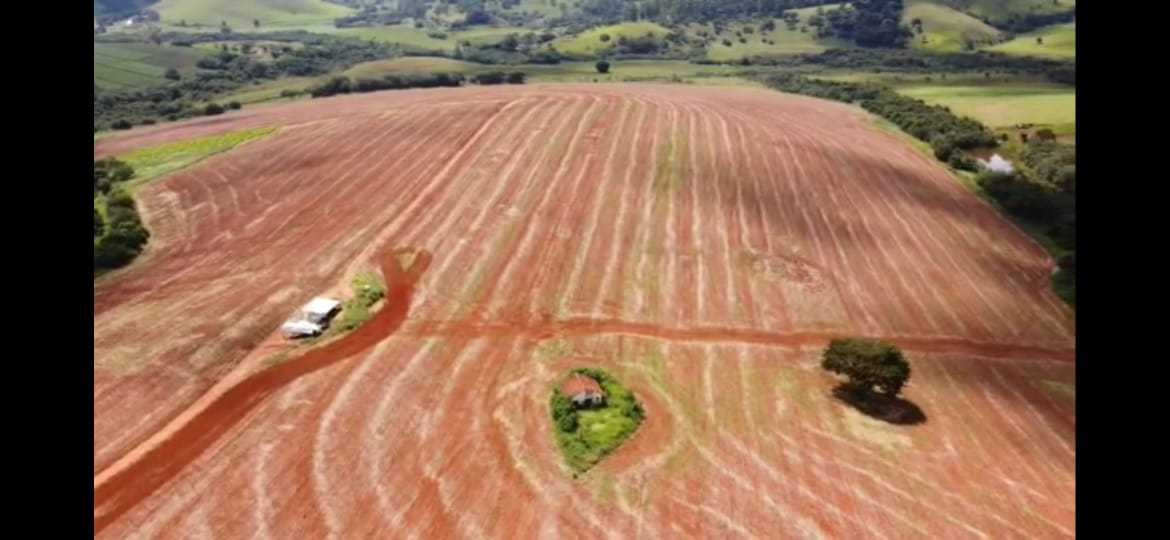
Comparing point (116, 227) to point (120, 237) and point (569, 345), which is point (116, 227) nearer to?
point (120, 237)

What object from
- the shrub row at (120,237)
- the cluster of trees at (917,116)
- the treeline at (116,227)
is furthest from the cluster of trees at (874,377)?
the cluster of trees at (917,116)

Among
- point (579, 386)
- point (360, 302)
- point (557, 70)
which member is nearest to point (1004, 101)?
point (557, 70)

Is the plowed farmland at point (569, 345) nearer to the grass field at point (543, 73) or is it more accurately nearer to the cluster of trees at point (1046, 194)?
the cluster of trees at point (1046, 194)

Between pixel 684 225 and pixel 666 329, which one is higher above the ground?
pixel 684 225

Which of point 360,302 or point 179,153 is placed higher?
point 179,153
